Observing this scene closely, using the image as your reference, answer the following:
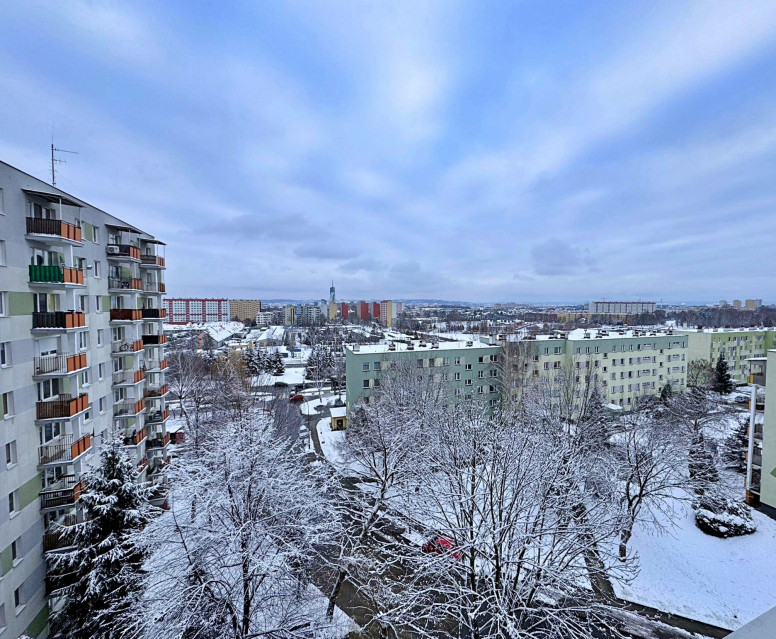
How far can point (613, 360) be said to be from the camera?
40.6m

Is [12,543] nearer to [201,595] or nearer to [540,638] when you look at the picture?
[201,595]

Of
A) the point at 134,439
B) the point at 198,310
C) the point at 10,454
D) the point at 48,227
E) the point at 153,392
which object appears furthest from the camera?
the point at 198,310

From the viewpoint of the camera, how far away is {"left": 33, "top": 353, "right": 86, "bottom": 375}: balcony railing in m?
14.5

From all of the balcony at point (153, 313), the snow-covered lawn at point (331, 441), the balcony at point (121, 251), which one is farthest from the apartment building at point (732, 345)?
the balcony at point (121, 251)

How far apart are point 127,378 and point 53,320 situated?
827cm

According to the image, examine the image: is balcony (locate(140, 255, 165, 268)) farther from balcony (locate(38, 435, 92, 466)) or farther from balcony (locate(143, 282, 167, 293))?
balcony (locate(38, 435, 92, 466))

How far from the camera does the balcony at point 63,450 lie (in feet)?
48.3

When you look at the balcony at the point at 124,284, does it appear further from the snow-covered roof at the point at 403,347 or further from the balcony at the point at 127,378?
the snow-covered roof at the point at 403,347

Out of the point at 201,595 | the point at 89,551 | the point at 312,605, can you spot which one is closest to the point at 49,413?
the point at 89,551

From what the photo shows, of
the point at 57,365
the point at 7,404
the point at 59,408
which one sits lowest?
the point at 59,408

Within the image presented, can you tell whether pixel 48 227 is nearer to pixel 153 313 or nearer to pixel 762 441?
pixel 153 313

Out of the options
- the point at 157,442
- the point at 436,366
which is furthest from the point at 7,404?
the point at 436,366

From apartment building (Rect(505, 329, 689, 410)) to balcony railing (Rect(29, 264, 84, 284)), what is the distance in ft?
97.3

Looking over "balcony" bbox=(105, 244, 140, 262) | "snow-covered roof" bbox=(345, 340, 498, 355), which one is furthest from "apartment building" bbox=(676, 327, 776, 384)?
"balcony" bbox=(105, 244, 140, 262)
